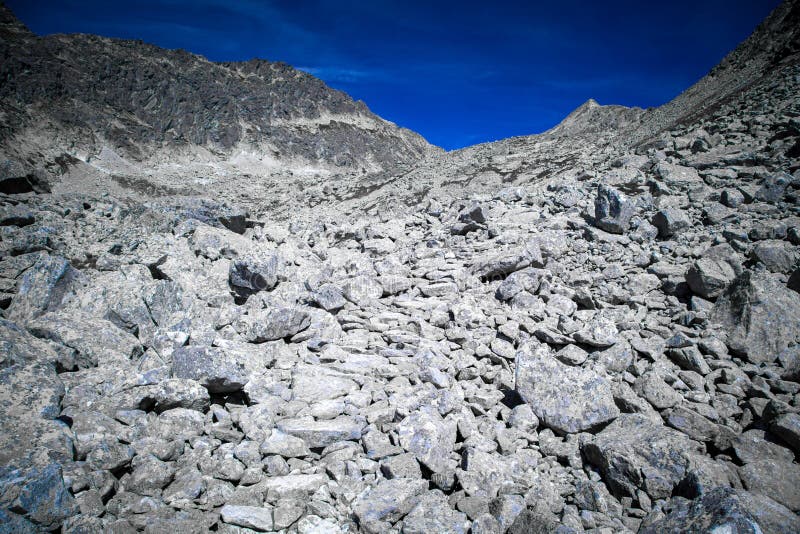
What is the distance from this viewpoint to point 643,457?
327 cm

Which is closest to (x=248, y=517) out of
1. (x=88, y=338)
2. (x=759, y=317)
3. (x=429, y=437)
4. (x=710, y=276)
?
(x=429, y=437)

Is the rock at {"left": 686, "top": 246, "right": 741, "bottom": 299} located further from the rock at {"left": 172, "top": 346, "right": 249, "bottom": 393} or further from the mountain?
the mountain

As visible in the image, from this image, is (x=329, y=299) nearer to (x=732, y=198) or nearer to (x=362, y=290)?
(x=362, y=290)

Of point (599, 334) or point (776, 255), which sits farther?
point (776, 255)

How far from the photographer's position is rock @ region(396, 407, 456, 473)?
360 centimetres

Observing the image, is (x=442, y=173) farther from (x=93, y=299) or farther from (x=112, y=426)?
(x=112, y=426)

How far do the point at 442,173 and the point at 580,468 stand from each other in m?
21.2

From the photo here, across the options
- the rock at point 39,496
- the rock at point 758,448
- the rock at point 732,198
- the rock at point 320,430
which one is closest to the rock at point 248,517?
the rock at point 320,430

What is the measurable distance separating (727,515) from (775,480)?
1.01m

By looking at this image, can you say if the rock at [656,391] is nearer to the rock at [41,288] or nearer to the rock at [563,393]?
the rock at [563,393]

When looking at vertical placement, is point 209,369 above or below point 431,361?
below

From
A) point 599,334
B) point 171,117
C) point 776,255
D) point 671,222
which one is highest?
point 171,117

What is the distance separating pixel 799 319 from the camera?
444 cm

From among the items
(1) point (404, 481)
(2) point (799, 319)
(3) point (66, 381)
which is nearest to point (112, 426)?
(3) point (66, 381)
